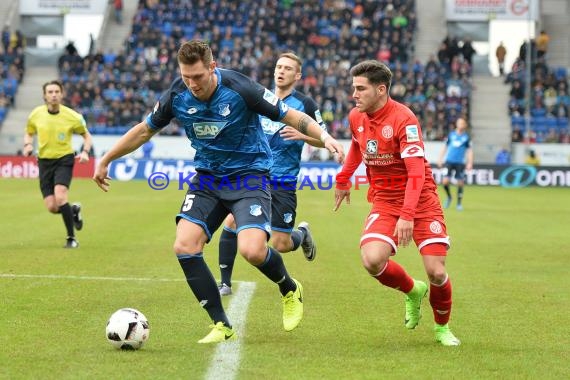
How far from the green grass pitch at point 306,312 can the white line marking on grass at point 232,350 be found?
68 millimetres

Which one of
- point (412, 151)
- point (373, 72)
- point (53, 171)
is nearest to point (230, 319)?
point (412, 151)

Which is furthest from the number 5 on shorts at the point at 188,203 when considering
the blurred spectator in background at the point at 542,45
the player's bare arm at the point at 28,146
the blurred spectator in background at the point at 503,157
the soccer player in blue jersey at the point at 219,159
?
the blurred spectator in background at the point at 542,45

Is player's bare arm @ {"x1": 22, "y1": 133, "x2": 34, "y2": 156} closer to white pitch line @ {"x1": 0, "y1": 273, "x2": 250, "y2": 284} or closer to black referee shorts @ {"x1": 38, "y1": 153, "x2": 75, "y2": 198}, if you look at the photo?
black referee shorts @ {"x1": 38, "y1": 153, "x2": 75, "y2": 198}

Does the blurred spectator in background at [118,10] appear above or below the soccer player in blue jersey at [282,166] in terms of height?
above

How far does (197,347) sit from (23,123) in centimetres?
3886

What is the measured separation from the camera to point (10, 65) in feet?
154

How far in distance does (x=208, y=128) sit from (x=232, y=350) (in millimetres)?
1650

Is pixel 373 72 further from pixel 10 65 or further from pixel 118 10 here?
pixel 118 10

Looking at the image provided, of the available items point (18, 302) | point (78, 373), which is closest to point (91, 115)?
point (18, 302)

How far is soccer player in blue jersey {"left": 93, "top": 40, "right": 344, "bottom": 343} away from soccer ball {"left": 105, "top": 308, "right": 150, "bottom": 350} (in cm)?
Answer: 47

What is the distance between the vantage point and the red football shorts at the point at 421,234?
762 cm

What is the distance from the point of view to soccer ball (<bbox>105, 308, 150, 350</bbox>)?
7023 millimetres

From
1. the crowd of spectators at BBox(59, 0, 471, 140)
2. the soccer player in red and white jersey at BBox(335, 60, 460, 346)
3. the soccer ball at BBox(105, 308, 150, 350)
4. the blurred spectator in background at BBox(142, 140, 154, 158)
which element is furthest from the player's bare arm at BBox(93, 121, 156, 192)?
the crowd of spectators at BBox(59, 0, 471, 140)

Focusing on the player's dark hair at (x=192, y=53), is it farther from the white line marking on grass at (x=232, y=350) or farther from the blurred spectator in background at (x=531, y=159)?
the blurred spectator in background at (x=531, y=159)
